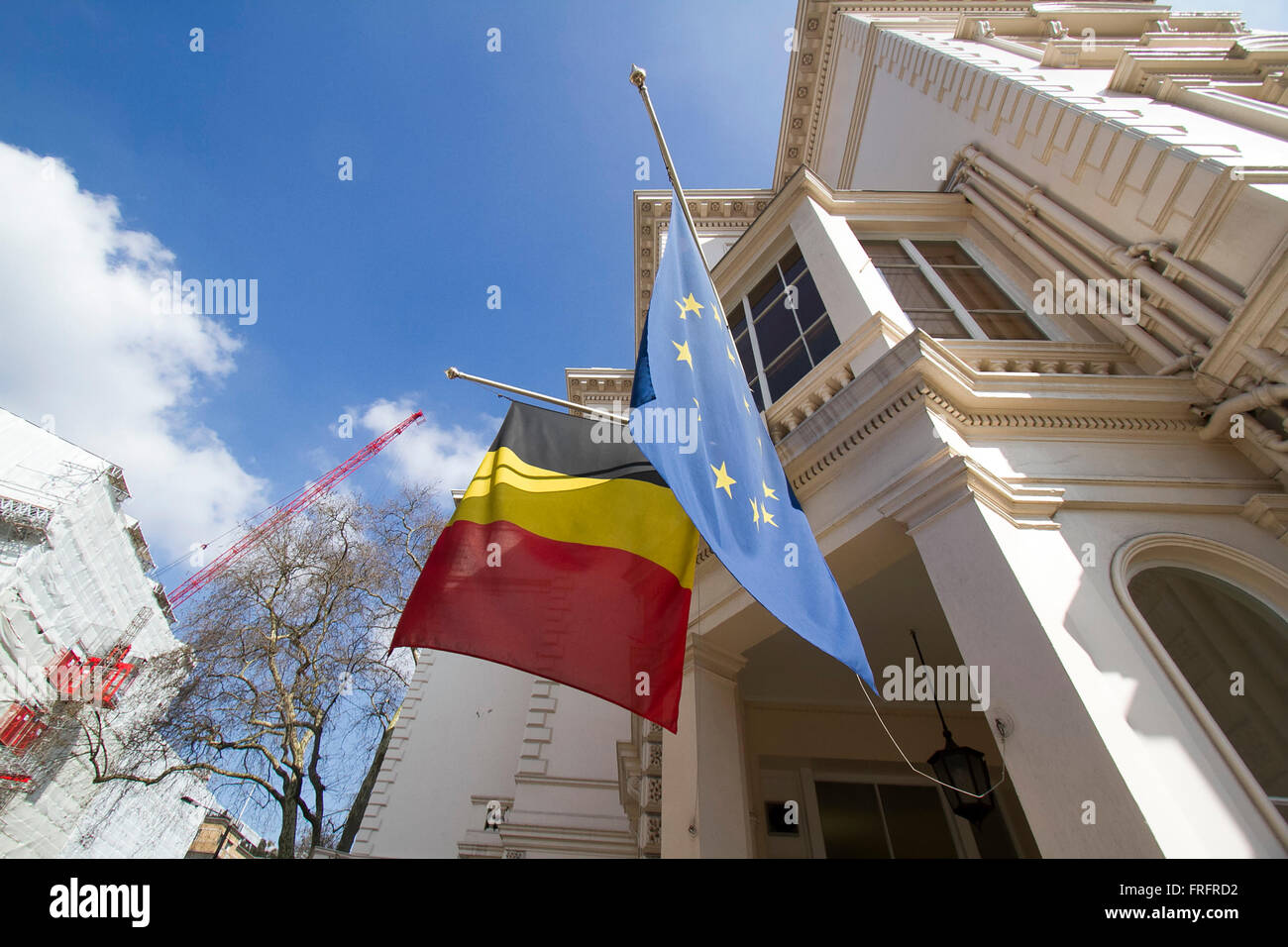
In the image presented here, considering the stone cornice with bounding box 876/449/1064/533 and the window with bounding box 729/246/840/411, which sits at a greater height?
the window with bounding box 729/246/840/411

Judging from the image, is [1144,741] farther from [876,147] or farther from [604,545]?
[876,147]

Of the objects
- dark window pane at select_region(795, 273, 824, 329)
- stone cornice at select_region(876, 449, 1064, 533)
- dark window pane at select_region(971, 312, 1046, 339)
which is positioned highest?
dark window pane at select_region(795, 273, 824, 329)

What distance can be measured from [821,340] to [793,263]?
224 centimetres

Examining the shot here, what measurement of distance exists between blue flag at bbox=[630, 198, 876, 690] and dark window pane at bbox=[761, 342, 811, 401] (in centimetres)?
327

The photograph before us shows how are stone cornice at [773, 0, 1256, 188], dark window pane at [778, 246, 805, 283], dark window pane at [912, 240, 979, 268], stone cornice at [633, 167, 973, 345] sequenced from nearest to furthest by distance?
dark window pane at [778, 246, 805, 283] → stone cornice at [633, 167, 973, 345] → dark window pane at [912, 240, 979, 268] → stone cornice at [773, 0, 1256, 188]

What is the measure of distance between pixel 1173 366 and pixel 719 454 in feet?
18.0

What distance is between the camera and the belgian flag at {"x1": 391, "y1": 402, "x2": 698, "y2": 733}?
153 inches

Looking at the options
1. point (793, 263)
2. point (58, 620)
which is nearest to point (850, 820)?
point (793, 263)

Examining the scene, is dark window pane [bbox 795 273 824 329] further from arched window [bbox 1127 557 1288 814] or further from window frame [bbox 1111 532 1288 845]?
arched window [bbox 1127 557 1288 814]

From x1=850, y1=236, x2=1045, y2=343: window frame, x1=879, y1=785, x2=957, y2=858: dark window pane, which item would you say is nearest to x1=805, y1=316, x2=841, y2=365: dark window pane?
x1=850, y1=236, x2=1045, y2=343: window frame

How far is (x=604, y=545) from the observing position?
183 inches

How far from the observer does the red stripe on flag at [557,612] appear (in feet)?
12.6

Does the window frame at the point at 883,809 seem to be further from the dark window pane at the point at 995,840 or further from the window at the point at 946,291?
the window at the point at 946,291

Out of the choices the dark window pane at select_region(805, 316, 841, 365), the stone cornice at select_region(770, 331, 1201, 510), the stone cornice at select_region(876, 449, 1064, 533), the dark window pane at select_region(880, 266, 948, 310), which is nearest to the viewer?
the stone cornice at select_region(876, 449, 1064, 533)
